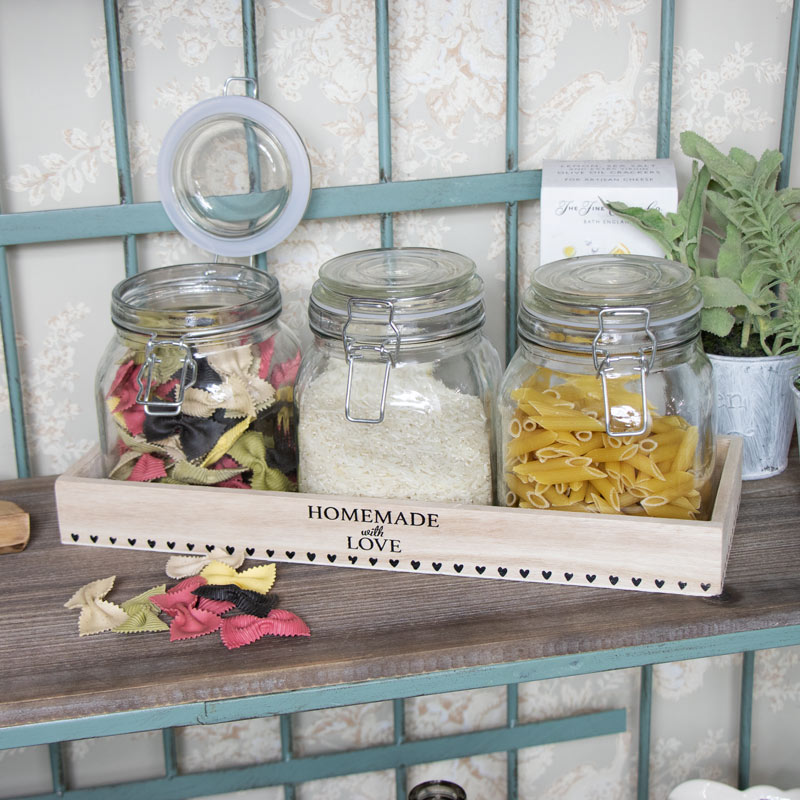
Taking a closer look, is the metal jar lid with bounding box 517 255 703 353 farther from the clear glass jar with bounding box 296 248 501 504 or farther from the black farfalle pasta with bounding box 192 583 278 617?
the black farfalle pasta with bounding box 192 583 278 617

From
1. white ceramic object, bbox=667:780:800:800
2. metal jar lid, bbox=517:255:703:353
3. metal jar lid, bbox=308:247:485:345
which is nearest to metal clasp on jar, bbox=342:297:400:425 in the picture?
metal jar lid, bbox=308:247:485:345

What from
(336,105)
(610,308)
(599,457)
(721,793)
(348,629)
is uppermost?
(336,105)

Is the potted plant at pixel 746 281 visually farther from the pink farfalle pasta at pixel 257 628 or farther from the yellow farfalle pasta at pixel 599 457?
the pink farfalle pasta at pixel 257 628

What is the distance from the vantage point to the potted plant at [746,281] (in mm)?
824

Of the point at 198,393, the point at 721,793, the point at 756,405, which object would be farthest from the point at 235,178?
the point at 721,793

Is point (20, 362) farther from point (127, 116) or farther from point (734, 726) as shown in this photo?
point (734, 726)

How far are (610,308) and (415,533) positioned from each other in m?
0.21

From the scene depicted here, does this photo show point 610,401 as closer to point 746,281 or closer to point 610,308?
point 610,308

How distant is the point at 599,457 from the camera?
0.70m

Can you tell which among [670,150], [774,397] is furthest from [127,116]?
[774,397]

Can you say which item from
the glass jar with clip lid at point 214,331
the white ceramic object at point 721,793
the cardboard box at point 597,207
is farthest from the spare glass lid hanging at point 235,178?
the white ceramic object at point 721,793

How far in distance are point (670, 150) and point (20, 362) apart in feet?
2.11

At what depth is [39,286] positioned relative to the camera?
92cm

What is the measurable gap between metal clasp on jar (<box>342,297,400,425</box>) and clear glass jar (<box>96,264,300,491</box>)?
3.6 inches
